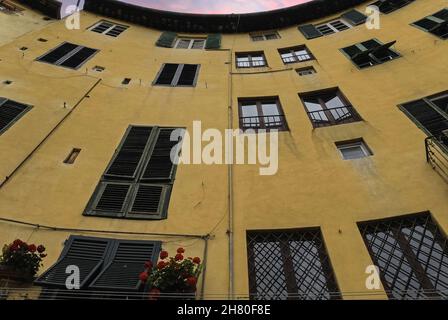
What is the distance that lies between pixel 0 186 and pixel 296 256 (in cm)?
707

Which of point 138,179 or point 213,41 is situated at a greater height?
point 213,41

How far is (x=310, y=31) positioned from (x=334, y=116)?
785 cm

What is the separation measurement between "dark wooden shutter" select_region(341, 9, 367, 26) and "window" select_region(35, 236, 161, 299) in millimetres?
14430

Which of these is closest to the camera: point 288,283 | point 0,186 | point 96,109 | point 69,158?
point 288,283

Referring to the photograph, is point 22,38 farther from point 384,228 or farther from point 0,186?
point 384,228

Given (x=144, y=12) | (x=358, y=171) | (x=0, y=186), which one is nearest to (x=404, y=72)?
(x=358, y=171)

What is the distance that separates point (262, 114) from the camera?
12.9 metres

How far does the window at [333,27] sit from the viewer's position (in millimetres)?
17722

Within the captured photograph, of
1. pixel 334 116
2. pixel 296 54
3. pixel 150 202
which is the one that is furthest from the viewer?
pixel 296 54

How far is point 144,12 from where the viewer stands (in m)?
20.2

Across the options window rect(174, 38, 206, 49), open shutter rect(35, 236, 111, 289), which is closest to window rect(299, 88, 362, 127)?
open shutter rect(35, 236, 111, 289)

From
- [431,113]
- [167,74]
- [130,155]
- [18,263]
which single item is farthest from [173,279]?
[167,74]

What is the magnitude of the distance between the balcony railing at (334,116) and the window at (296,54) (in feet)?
14.3

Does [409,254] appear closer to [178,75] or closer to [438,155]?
[438,155]
